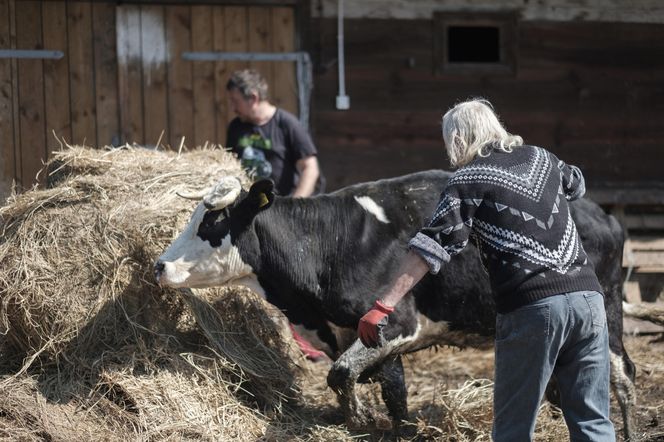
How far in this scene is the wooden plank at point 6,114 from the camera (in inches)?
327

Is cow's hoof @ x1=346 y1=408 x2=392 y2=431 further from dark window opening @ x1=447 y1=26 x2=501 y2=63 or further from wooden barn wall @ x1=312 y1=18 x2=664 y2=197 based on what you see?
dark window opening @ x1=447 y1=26 x2=501 y2=63

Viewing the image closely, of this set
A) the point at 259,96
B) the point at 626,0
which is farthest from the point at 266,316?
the point at 626,0

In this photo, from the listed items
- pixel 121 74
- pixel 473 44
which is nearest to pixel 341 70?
pixel 121 74

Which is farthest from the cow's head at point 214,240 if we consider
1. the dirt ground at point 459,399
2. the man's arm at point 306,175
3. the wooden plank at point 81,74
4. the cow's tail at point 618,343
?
the wooden plank at point 81,74

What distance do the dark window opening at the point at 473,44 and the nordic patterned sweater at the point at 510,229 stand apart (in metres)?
7.24

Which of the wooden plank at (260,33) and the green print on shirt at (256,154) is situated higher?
the wooden plank at (260,33)

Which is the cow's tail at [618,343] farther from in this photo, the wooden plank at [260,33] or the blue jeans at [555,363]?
the wooden plank at [260,33]

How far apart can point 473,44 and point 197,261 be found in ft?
22.5

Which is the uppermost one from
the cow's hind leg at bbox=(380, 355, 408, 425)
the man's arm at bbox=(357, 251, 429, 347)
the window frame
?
the window frame

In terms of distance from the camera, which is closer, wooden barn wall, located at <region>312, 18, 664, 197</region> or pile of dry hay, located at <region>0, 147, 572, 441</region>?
pile of dry hay, located at <region>0, 147, 572, 441</region>

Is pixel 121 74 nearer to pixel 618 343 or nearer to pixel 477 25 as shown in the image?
pixel 477 25

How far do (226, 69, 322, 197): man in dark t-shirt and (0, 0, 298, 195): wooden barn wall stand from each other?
1.02 m

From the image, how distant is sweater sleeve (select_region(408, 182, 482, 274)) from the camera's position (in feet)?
14.3

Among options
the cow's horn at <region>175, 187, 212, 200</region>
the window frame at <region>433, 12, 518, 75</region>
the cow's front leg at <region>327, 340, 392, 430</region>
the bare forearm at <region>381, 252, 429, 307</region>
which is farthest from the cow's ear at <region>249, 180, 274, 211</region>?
the window frame at <region>433, 12, 518, 75</region>
